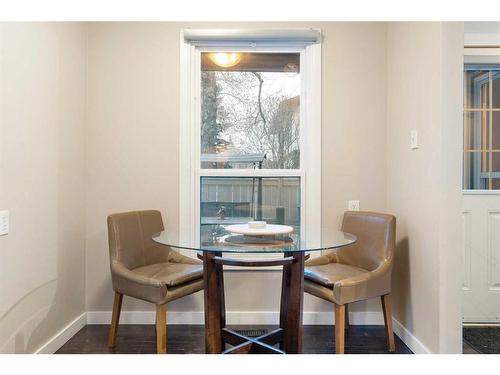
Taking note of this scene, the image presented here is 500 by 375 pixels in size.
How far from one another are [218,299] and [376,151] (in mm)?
1662

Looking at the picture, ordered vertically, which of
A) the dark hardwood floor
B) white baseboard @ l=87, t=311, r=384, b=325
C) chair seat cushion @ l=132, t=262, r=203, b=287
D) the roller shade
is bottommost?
the dark hardwood floor

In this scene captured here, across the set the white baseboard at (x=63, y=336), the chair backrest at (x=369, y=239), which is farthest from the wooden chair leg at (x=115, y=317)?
the chair backrest at (x=369, y=239)

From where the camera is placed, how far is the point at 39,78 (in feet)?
6.20

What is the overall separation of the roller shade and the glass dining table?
154 cm

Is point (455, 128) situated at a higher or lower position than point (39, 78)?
lower

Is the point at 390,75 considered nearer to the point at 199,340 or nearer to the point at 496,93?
the point at 496,93

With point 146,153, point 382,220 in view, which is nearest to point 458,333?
point 382,220

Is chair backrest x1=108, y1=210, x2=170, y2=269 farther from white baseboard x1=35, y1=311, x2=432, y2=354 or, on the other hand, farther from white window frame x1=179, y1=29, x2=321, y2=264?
white baseboard x1=35, y1=311, x2=432, y2=354

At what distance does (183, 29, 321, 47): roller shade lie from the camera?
7.79 feet

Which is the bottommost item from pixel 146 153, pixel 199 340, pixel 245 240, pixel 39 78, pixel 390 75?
pixel 199 340

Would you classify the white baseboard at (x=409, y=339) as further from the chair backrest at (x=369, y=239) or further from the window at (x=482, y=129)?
the window at (x=482, y=129)

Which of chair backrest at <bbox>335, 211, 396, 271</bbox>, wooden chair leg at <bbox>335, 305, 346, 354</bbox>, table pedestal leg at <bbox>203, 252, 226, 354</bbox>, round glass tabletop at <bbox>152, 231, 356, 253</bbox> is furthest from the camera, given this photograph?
chair backrest at <bbox>335, 211, 396, 271</bbox>

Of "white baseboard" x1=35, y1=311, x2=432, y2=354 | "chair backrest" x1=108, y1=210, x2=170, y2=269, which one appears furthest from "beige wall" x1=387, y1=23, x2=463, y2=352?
"chair backrest" x1=108, y1=210, x2=170, y2=269

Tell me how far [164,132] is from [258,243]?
1.38 meters
